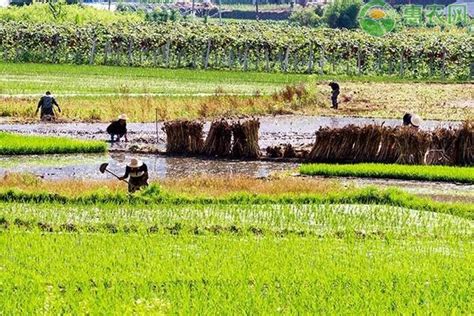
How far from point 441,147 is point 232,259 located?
38.3 ft

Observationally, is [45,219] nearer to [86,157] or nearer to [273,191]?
[273,191]

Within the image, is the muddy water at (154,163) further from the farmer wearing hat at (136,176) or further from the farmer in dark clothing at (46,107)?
the farmer wearing hat at (136,176)

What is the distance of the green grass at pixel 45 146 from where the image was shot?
84.2ft

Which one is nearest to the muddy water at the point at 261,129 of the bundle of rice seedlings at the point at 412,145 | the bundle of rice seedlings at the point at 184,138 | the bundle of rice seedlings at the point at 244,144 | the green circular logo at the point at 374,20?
the bundle of rice seedlings at the point at 184,138

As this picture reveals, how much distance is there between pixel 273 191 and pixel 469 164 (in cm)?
637

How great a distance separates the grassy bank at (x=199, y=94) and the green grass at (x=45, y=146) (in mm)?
5927

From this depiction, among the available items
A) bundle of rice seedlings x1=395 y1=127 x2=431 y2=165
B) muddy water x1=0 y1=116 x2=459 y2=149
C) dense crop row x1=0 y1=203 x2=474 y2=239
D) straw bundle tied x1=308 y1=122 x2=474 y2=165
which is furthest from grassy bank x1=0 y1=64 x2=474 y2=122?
dense crop row x1=0 y1=203 x2=474 y2=239

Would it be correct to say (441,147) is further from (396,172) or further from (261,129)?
(261,129)

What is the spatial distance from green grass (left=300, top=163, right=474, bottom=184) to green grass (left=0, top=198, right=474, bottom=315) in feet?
15.6

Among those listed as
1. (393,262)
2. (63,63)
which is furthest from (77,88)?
(393,262)

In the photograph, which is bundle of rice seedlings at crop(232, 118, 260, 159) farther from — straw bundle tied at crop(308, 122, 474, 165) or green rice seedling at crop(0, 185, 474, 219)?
green rice seedling at crop(0, 185, 474, 219)

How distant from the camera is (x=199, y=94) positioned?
40.8m

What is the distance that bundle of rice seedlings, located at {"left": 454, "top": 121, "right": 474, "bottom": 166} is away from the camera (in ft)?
79.4

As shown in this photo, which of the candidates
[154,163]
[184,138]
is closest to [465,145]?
[184,138]
